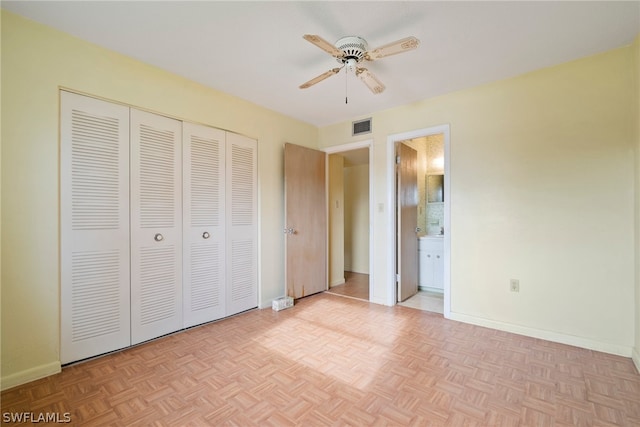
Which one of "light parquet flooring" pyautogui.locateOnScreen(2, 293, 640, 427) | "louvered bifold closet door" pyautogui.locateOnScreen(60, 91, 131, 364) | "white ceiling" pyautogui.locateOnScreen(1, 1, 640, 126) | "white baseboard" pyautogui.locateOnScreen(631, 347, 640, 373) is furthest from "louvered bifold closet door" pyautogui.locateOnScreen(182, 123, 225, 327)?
"white baseboard" pyautogui.locateOnScreen(631, 347, 640, 373)

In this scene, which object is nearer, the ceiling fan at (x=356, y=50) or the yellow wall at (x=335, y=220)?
the ceiling fan at (x=356, y=50)

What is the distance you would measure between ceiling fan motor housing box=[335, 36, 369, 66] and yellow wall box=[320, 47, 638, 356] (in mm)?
1595

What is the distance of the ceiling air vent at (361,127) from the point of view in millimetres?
3809

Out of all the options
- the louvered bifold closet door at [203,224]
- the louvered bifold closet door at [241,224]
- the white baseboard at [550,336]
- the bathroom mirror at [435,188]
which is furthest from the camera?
the bathroom mirror at [435,188]

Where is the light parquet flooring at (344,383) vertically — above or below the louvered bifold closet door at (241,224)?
below

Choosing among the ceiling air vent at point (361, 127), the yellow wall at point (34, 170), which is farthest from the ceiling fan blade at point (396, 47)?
the yellow wall at point (34, 170)

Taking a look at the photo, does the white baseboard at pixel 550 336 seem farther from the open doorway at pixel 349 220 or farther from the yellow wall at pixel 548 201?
the open doorway at pixel 349 220

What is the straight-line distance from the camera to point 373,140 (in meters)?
3.76

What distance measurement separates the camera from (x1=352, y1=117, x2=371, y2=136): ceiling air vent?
12.5 feet

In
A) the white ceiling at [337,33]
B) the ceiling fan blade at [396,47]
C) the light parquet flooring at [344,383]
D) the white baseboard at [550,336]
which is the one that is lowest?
the light parquet flooring at [344,383]

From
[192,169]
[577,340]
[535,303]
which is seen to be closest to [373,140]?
[192,169]

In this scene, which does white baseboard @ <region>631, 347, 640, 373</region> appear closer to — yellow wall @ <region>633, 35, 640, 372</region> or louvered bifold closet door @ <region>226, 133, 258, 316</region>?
yellow wall @ <region>633, 35, 640, 372</region>

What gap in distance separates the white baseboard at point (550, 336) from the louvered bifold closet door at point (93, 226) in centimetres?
336

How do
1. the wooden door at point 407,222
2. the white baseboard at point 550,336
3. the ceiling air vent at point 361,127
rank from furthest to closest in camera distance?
1. the ceiling air vent at point 361,127
2. the wooden door at point 407,222
3. the white baseboard at point 550,336
